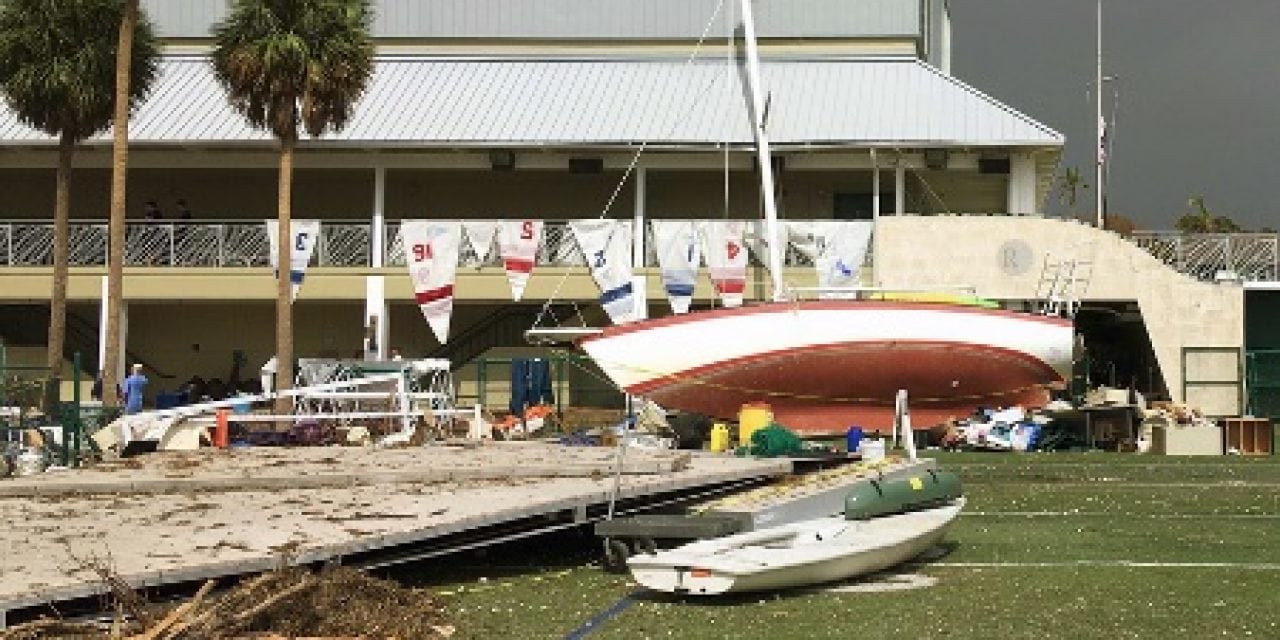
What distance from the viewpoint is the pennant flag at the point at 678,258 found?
3272 cm

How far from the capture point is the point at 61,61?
30531 mm

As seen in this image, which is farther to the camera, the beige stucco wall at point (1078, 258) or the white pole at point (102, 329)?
the beige stucco wall at point (1078, 258)

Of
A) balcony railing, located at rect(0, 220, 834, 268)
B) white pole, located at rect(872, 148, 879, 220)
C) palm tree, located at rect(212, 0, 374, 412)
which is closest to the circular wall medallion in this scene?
white pole, located at rect(872, 148, 879, 220)

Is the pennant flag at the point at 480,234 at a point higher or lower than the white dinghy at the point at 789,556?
higher

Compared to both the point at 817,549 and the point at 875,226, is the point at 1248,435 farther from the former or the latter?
the point at 817,549

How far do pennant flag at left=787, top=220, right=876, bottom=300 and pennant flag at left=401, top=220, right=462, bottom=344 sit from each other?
6.32 m

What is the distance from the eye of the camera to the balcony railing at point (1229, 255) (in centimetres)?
3484

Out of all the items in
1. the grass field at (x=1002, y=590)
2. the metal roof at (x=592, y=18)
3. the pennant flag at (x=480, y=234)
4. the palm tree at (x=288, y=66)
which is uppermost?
the metal roof at (x=592, y=18)

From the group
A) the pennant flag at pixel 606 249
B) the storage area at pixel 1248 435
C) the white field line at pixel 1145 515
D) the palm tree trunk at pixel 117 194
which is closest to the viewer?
the white field line at pixel 1145 515

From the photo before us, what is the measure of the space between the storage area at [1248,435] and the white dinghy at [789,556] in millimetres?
14812

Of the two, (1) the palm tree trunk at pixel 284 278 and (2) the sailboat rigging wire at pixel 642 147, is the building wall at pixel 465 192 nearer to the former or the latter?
(2) the sailboat rigging wire at pixel 642 147

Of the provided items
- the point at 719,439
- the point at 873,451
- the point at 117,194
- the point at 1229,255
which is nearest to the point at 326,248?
the point at 117,194

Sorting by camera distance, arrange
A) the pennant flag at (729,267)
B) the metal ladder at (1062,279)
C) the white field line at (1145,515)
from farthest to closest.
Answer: the pennant flag at (729,267) → the metal ladder at (1062,279) → the white field line at (1145,515)

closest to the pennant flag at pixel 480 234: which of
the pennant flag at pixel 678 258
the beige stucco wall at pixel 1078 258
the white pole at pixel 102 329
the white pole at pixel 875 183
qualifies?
the pennant flag at pixel 678 258
